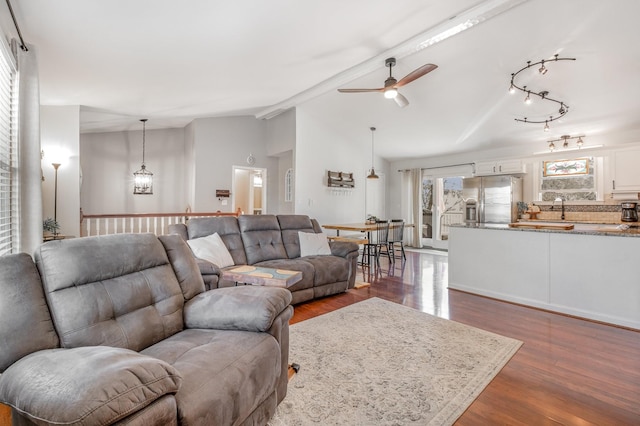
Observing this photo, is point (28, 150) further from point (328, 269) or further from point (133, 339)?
point (328, 269)

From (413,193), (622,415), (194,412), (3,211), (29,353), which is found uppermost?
(413,193)

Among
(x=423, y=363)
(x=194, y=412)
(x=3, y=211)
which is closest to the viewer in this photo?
(x=194, y=412)

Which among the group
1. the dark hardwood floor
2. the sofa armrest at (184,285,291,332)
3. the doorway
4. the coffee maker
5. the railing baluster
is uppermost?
the doorway

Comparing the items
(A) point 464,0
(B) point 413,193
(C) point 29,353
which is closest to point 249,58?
(A) point 464,0

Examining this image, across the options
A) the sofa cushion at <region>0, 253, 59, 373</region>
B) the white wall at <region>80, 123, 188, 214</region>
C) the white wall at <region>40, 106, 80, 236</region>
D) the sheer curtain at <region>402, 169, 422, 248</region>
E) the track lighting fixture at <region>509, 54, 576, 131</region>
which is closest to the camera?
the sofa cushion at <region>0, 253, 59, 373</region>

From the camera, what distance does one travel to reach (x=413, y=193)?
8242mm

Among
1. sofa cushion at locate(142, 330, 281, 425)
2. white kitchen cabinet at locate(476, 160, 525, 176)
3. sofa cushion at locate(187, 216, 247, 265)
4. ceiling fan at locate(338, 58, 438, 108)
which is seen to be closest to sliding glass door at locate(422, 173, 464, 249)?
white kitchen cabinet at locate(476, 160, 525, 176)

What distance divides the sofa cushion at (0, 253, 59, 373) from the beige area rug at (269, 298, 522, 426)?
1.13 m

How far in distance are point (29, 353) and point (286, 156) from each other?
6.38m

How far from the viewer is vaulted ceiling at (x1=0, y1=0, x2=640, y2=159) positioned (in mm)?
2693

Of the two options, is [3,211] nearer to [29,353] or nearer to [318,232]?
[29,353]

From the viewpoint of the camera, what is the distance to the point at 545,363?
7.45 feet

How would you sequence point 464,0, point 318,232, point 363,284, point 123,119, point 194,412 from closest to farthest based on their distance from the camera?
point 194,412, point 464,0, point 363,284, point 318,232, point 123,119

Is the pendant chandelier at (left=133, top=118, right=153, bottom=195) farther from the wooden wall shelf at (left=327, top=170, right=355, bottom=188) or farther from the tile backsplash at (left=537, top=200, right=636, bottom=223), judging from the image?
the tile backsplash at (left=537, top=200, right=636, bottom=223)
